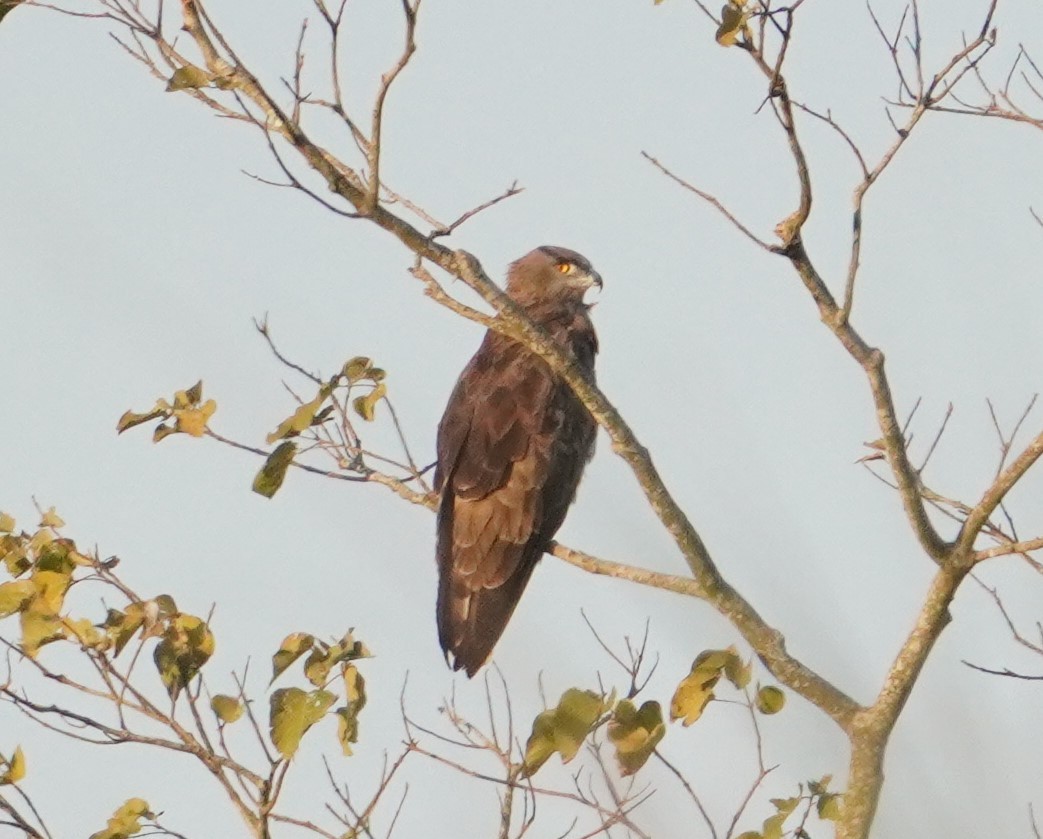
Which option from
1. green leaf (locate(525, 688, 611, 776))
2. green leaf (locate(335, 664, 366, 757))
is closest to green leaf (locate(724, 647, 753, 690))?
green leaf (locate(525, 688, 611, 776))

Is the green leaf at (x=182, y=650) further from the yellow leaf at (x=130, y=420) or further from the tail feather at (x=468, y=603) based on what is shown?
the tail feather at (x=468, y=603)

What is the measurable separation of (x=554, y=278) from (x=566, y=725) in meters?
4.68

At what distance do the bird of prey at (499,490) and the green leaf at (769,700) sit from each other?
2533 millimetres

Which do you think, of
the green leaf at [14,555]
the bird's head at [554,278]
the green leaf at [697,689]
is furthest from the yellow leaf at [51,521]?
the bird's head at [554,278]

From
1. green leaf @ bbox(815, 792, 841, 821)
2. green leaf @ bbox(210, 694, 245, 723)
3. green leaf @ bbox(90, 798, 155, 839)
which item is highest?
green leaf @ bbox(815, 792, 841, 821)

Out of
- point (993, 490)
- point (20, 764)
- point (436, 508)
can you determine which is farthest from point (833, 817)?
point (436, 508)

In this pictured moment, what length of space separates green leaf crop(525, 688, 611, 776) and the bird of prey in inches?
114

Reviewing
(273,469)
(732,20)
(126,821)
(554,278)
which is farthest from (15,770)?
(554,278)

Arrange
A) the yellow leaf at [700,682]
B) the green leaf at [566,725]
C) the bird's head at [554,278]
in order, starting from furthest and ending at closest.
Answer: the bird's head at [554,278] < the yellow leaf at [700,682] < the green leaf at [566,725]

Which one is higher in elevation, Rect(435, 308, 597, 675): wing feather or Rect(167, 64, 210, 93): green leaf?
Rect(435, 308, 597, 675): wing feather

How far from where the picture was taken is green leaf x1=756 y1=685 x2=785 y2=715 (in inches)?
131

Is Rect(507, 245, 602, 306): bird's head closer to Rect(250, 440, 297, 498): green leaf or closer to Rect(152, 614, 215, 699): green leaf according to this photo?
Rect(250, 440, 297, 498): green leaf

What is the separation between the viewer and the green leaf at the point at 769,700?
11.0 feet

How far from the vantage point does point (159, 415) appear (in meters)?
4.06
